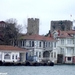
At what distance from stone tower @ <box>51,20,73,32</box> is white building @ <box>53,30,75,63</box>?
24246 millimetres

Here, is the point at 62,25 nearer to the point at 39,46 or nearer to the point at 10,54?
the point at 39,46

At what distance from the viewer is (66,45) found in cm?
12100

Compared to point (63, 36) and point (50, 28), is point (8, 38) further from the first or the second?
point (50, 28)

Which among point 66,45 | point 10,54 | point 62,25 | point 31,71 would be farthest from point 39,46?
point 62,25

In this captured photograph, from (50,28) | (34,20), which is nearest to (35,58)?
(34,20)

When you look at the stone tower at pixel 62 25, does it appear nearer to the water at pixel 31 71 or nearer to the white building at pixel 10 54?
the white building at pixel 10 54

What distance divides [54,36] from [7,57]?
22350 millimetres

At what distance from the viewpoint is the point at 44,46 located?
379 feet

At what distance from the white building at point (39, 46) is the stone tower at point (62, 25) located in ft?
103

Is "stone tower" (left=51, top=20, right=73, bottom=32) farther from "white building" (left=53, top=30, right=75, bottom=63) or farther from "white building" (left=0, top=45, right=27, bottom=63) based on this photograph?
"white building" (left=0, top=45, right=27, bottom=63)

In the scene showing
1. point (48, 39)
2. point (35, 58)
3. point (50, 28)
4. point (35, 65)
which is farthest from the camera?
point (50, 28)

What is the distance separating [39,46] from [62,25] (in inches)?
1513

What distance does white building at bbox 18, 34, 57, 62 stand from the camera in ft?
370

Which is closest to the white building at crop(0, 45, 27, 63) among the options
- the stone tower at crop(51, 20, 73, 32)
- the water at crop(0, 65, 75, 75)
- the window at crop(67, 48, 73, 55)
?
the water at crop(0, 65, 75, 75)
